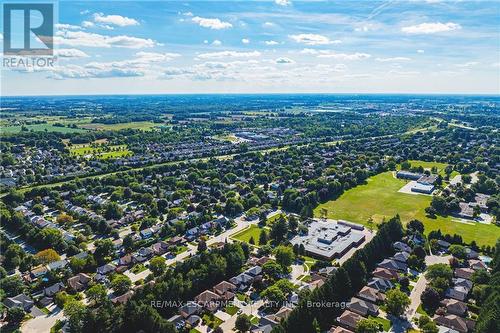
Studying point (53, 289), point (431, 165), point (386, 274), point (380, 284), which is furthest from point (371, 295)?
point (431, 165)

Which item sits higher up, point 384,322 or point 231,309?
point 384,322

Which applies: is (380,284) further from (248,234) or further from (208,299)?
(248,234)

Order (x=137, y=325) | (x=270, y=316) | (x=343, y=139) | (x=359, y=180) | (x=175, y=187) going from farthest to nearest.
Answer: (x=343, y=139), (x=359, y=180), (x=175, y=187), (x=270, y=316), (x=137, y=325)

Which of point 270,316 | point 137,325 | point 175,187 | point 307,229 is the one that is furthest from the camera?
point 175,187

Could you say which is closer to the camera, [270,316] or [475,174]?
[270,316]

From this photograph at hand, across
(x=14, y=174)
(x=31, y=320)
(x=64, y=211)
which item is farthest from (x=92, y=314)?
(x=14, y=174)

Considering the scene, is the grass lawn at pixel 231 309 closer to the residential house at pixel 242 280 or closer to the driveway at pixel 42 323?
the residential house at pixel 242 280

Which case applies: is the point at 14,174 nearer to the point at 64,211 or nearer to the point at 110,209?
the point at 64,211
